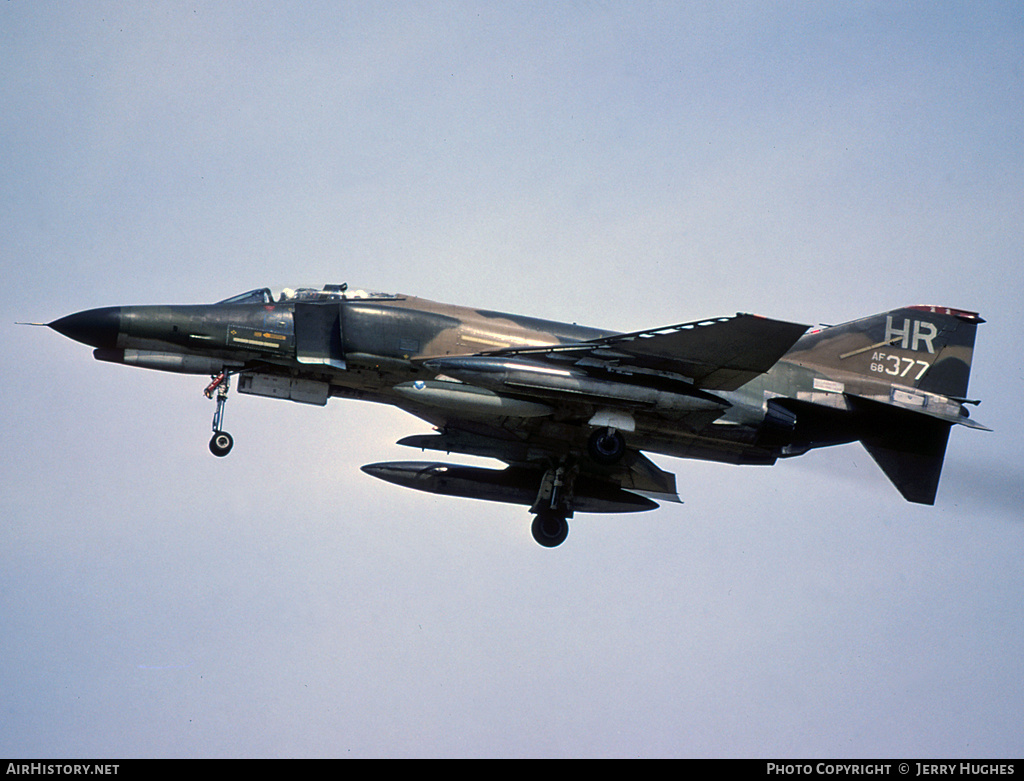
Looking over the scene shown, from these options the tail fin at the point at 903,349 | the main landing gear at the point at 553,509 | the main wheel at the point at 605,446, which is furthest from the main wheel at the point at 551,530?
the tail fin at the point at 903,349

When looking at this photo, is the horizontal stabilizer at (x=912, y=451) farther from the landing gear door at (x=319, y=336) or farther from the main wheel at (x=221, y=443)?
the main wheel at (x=221, y=443)

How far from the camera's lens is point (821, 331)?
19344mm

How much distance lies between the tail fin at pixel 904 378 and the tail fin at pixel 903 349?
0.02m

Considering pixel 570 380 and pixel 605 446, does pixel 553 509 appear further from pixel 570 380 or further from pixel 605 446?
pixel 570 380

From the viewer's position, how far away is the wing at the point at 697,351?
15102 millimetres

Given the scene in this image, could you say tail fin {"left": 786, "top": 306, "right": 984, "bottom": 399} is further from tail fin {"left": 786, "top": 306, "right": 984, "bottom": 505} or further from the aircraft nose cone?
the aircraft nose cone

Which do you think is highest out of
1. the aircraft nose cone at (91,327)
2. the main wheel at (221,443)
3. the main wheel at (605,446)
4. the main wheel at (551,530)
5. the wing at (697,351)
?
the wing at (697,351)

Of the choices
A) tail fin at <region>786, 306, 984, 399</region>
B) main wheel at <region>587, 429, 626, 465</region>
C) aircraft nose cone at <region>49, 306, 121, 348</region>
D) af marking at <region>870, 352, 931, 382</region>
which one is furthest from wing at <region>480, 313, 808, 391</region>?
aircraft nose cone at <region>49, 306, 121, 348</region>

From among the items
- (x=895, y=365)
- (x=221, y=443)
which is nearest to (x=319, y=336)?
(x=221, y=443)

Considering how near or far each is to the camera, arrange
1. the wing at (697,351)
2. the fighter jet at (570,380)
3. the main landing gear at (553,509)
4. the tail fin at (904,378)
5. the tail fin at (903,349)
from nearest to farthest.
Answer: the wing at (697,351) < the fighter jet at (570,380) < the tail fin at (904,378) < the tail fin at (903,349) < the main landing gear at (553,509)
